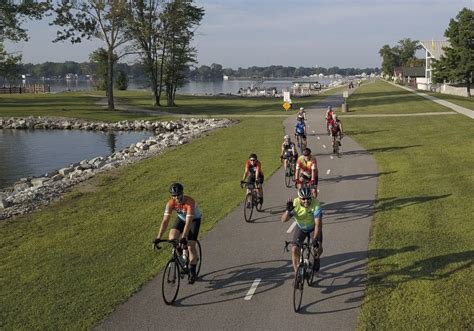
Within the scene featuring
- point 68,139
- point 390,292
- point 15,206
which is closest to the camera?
point 390,292

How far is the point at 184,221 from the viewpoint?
1001 centimetres

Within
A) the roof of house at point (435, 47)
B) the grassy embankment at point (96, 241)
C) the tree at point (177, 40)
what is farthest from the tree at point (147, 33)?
the roof of house at point (435, 47)

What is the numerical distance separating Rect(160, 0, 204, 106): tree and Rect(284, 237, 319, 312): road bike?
54.2 m

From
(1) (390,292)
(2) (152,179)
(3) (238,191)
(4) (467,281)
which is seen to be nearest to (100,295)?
Result: (1) (390,292)

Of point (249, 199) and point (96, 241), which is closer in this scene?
point (96, 241)

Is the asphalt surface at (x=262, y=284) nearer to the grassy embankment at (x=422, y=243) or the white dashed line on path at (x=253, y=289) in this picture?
the white dashed line on path at (x=253, y=289)

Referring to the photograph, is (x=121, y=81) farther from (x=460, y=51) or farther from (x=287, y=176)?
(x=287, y=176)

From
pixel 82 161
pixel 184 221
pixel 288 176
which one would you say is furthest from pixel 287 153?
pixel 82 161

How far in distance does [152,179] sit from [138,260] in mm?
10423

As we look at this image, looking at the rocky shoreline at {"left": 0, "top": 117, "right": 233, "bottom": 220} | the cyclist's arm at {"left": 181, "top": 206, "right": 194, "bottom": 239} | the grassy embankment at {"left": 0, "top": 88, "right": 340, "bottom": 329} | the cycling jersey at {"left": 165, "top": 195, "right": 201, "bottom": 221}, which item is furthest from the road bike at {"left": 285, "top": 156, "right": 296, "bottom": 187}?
the cyclist's arm at {"left": 181, "top": 206, "right": 194, "bottom": 239}

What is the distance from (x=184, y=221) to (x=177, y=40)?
2226 inches

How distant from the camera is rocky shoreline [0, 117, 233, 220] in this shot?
746 inches

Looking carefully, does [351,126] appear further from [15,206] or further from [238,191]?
[15,206]

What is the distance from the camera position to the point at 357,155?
25688 millimetres
